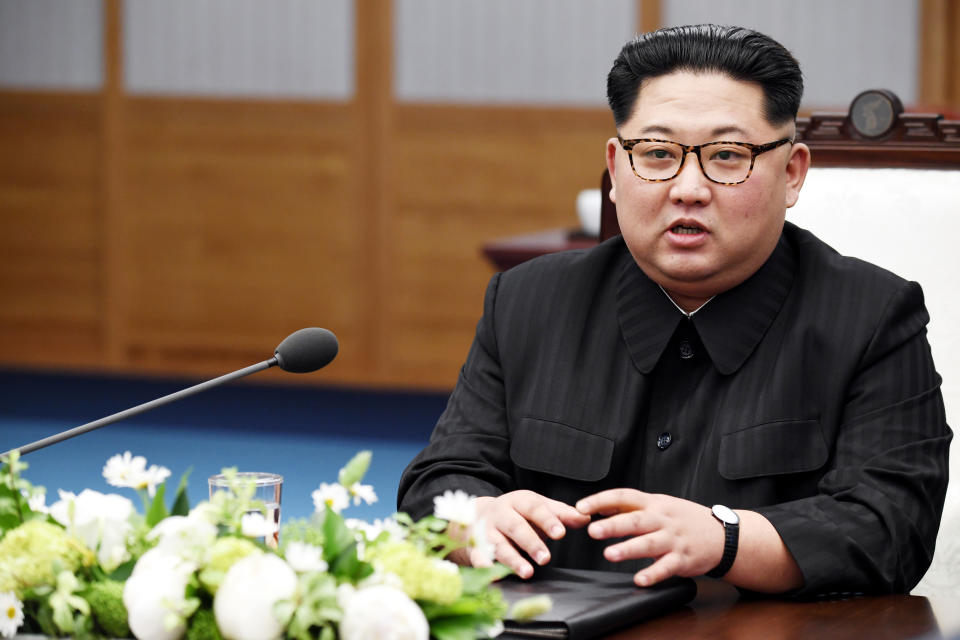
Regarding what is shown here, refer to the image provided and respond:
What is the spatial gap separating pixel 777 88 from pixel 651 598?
0.63m

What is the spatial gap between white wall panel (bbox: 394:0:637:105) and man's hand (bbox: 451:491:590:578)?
15.0 feet

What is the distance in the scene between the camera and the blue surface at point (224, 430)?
4.75 m

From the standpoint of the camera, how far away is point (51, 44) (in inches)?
256

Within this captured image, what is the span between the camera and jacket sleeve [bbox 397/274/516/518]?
167 centimetres

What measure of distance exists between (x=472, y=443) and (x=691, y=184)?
0.40 metres

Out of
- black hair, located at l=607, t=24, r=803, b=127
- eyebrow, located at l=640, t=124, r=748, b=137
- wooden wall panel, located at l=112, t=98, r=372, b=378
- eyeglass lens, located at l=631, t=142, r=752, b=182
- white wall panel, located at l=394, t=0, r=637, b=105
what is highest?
white wall panel, located at l=394, t=0, r=637, b=105

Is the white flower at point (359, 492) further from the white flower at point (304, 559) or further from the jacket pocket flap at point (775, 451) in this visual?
the jacket pocket flap at point (775, 451)

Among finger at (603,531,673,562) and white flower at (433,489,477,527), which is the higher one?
white flower at (433,489,477,527)

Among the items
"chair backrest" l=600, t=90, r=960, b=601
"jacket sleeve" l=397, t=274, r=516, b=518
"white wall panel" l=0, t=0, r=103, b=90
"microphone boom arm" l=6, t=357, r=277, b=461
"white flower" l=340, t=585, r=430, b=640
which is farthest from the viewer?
"white wall panel" l=0, t=0, r=103, b=90

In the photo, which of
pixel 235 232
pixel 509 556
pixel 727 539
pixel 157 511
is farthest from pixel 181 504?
pixel 235 232

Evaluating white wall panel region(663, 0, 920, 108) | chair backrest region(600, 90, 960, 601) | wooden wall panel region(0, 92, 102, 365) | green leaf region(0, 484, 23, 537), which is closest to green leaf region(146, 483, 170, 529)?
green leaf region(0, 484, 23, 537)

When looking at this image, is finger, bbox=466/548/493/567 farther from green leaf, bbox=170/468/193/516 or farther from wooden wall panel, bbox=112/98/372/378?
wooden wall panel, bbox=112/98/372/378

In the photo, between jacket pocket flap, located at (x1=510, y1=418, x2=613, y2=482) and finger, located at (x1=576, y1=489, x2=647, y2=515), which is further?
jacket pocket flap, located at (x1=510, y1=418, x2=613, y2=482)

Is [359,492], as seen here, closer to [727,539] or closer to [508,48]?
[727,539]
